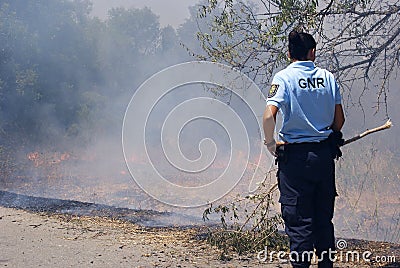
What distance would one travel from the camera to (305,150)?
3.35 metres

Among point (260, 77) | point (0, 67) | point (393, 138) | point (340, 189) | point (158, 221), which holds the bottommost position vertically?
point (158, 221)

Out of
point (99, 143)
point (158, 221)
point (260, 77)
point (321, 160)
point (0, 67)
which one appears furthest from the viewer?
point (99, 143)

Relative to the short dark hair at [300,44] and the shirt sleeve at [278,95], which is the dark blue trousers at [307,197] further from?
the short dark hair at [300,44]

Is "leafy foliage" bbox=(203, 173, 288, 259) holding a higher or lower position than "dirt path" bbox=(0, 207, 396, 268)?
higher

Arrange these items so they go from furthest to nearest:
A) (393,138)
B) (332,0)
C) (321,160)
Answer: (393,138) → (332,0) → (321,160)

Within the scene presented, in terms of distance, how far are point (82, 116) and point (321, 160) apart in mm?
13392

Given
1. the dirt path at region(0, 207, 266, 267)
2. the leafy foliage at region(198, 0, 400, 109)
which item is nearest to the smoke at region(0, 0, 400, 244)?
the dirt path at region(0, 207, 266, 267)

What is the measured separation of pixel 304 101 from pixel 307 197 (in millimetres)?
661

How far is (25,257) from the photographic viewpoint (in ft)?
15.3

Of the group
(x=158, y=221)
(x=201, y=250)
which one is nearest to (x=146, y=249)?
(x=201, y=250)

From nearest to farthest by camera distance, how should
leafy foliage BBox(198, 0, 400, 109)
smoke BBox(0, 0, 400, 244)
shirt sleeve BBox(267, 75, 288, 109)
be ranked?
shirt sleeve BBox(267, 75, 288, 109)
leafy foliage BBox(198, 0, 400, 109)
smoke BBox(0, 0, 400, 244)

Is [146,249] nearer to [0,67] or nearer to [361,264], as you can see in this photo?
[361,264]

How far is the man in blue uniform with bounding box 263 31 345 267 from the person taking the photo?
3324mm

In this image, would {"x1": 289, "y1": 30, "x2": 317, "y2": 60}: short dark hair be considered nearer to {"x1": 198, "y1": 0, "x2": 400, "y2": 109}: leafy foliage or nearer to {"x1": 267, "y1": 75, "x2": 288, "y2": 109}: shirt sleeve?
{"x1": 267, "y1": 75, "x2": 288, "y2": 109}: shirt sleeve
